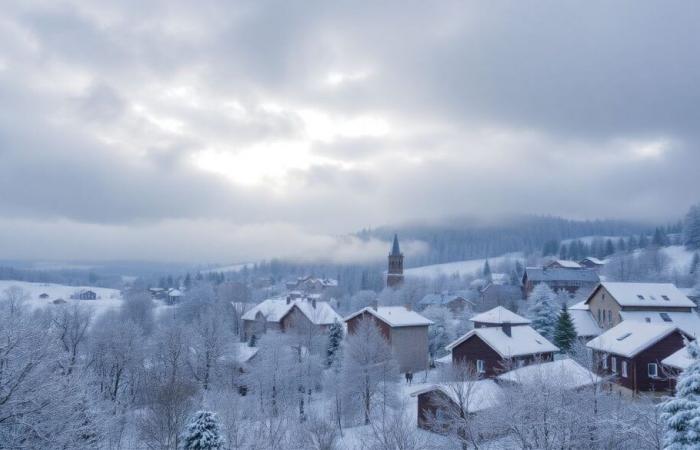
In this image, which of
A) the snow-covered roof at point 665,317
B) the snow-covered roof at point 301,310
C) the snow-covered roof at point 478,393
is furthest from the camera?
the snow-covered roof at point 301,310

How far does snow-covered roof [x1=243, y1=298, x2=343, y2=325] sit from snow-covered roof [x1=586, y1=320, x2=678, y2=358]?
120 feet

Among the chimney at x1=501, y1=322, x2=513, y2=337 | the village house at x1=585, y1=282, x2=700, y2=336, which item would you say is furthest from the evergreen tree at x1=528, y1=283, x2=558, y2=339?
the chimney at x1=501, y1=322, x2=513, y2=337

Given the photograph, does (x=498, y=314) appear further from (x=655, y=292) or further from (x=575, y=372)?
(x=575, y=372)

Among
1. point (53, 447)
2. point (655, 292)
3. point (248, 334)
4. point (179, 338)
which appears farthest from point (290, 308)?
point (53, 447)

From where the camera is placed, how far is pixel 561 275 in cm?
11881

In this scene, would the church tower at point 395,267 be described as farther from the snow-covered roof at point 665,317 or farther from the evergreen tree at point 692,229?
the evergreen tree at point 692,229

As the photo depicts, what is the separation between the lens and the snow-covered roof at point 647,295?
58344 millimetres

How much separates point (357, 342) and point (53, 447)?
3039 centimetres

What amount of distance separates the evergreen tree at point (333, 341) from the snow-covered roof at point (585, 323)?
2890cm

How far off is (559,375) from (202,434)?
1828cm

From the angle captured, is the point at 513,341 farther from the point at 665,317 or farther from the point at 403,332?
the point at 665,317

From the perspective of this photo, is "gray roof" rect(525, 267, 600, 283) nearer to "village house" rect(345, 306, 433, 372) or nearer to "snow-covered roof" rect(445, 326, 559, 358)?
"village house" rect(345, 306, 433, 372)

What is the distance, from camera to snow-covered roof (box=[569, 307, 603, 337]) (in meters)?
60.1

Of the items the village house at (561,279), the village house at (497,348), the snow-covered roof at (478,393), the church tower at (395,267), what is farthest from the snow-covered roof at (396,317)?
the church tower at (395,267)
